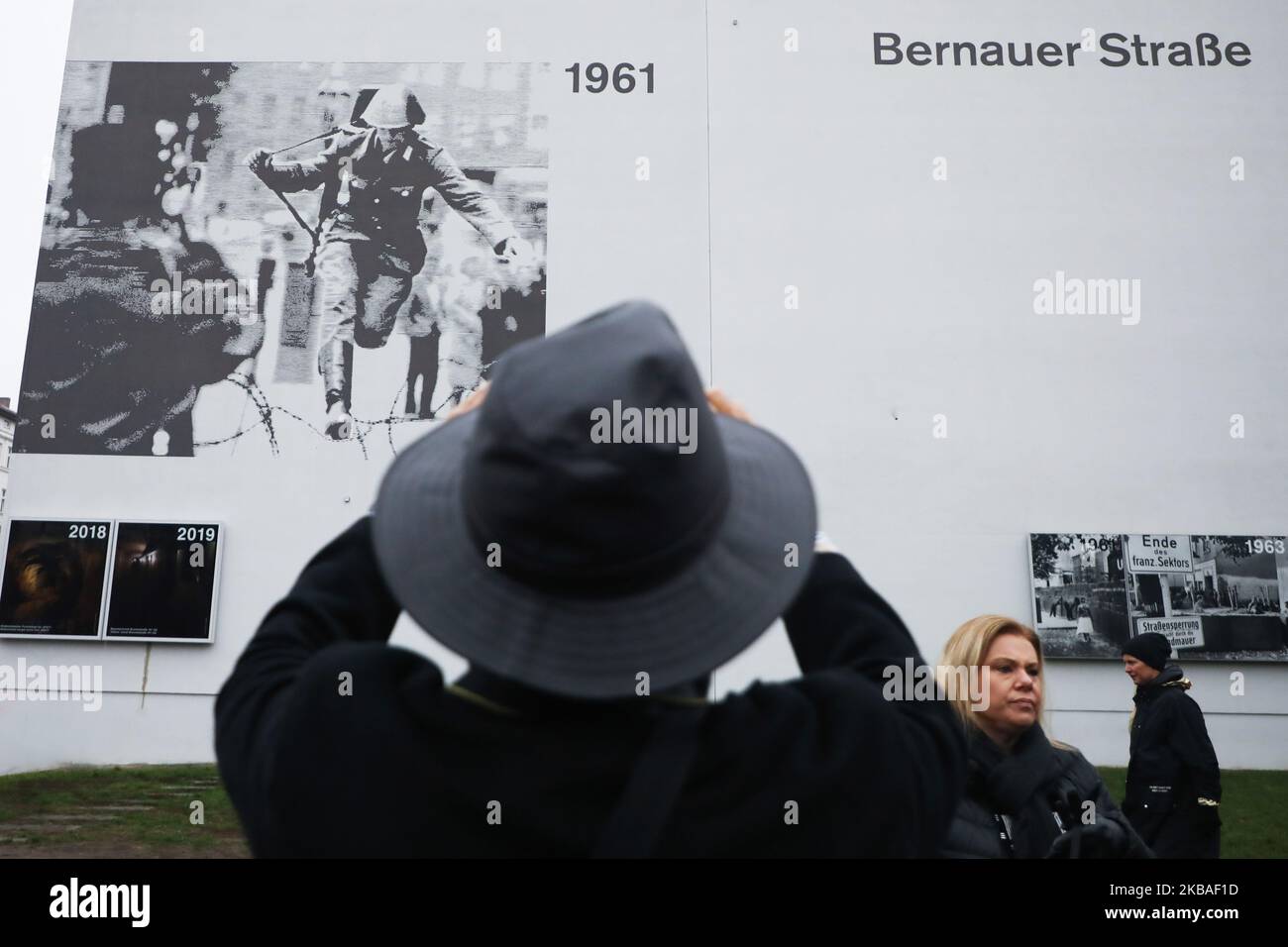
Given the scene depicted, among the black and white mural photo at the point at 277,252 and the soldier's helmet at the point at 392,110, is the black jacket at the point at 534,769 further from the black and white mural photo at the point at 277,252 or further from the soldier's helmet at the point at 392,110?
the soldier's helmet at the point at 392,110

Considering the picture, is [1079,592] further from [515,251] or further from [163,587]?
[163,587]

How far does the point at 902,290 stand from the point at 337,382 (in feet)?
18.7

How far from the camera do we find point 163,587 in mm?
9422

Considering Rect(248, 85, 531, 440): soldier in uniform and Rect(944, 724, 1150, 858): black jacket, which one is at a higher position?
Rect(248, 85, 531, 440): soldier in uniform

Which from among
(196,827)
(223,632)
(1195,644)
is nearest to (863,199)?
(1195,644)

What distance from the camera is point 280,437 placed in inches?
382

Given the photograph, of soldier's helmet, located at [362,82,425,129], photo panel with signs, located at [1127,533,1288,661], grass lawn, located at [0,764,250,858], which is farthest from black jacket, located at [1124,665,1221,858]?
soldier's helmet, located at [362,82,425,129]

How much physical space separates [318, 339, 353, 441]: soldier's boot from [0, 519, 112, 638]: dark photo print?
2334mm

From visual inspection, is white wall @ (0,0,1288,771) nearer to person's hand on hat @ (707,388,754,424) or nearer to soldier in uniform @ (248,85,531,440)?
soldier in uniform @ (248,85,531,440)

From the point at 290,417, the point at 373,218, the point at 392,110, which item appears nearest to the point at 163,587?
the point at 290,417

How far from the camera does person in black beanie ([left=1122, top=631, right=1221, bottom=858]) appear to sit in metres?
5.12

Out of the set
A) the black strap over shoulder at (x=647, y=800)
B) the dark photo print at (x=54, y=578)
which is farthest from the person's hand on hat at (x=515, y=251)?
the black strap over shoulder at (x=647, y=800)
